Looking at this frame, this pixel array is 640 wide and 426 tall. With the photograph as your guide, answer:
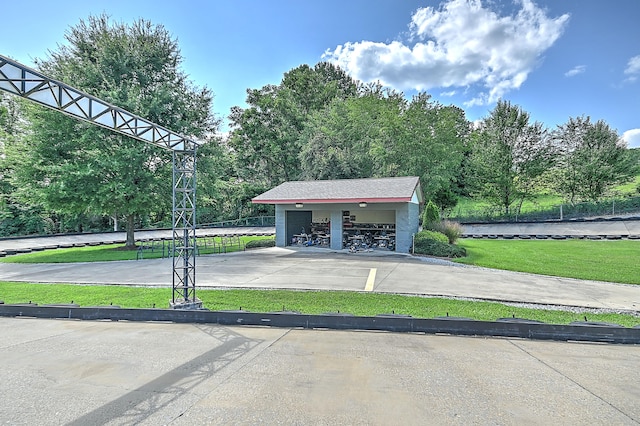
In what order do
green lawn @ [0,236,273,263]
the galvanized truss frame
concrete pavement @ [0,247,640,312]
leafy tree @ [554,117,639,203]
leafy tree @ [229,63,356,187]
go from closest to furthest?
the galvanized truss frame
concrete pavement @ [0,247,640,312]
green lawn @ [0,236,273,263]
leafy tree @ [554,117,639,203]
leafy tree @ [229,63,356,187]

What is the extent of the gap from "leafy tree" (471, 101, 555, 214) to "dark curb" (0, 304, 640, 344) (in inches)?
1016

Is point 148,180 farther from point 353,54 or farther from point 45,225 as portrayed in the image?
point 353,54

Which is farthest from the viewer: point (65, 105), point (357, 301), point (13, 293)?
point (13, 293)

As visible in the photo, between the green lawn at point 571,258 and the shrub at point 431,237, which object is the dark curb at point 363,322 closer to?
the green lawn at point 571,258

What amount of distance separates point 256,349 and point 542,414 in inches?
135

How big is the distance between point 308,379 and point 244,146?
110ft

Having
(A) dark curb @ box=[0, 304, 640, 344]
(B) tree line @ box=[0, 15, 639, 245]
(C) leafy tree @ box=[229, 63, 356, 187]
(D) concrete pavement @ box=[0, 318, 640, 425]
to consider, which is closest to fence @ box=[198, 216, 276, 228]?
(B) tree line @ box=[0, 15, 639, 245]

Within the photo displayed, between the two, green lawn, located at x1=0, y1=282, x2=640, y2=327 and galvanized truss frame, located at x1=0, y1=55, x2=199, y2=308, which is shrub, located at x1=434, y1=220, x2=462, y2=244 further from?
galvanized truss frame, located at x1=0, y1=55, x2=199, y2=308

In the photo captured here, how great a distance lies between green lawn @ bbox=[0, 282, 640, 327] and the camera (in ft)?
21.1

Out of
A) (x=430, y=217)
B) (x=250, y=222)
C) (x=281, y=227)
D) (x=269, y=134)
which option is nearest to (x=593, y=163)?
(x=430, y=217)

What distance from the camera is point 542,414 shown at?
297 centimetres

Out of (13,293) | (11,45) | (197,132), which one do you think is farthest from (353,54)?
(13,293)

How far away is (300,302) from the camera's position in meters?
7.40

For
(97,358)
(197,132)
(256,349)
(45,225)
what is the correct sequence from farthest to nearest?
(45,225)
(197,132)
(256,349)
(97,358)
